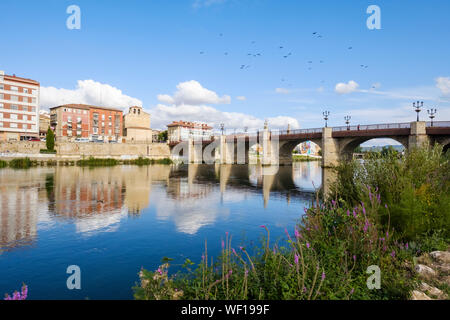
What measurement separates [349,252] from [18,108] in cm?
7943

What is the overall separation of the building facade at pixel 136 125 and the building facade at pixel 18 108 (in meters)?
32.6

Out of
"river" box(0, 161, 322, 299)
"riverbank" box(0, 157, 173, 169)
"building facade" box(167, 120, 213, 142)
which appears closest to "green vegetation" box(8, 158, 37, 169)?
"riverbank" box(0, 157, 173, 169)

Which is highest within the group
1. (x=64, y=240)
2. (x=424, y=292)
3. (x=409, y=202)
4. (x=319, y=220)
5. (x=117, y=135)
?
(x=117, y=135)

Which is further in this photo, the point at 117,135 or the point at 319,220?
the point at 117,135

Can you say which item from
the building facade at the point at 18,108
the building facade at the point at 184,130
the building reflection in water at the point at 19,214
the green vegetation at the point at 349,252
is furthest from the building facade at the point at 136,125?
the green vegetation at the point at 349,252

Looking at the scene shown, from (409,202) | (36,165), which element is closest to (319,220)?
(409,202)

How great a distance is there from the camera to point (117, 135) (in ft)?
329

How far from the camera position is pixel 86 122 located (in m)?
92.6

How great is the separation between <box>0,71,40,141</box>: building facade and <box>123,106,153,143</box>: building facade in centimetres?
3264

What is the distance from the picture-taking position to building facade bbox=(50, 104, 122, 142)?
88125 millimetres

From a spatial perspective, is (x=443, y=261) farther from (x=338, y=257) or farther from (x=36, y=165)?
(x=36, y=165)

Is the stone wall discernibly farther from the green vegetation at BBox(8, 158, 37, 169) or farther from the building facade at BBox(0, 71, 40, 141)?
the building facade at BBox(0, 71, 40, 141)
